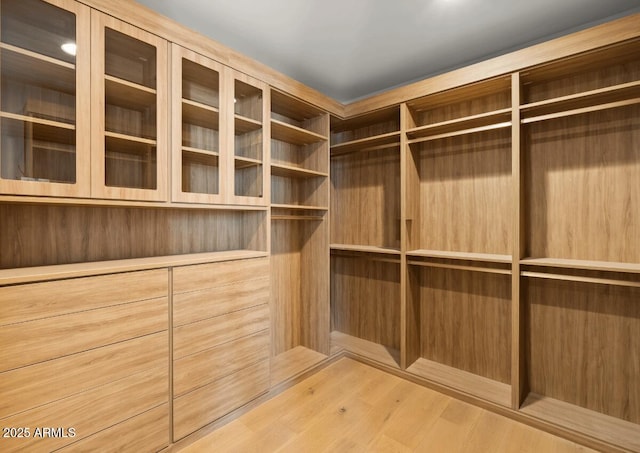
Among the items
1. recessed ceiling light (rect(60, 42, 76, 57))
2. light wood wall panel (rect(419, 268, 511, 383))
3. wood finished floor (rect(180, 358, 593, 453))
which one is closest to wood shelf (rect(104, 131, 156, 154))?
recessed ceiling light (rect(60, 42, 76, 57))

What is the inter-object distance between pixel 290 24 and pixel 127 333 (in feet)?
6.75

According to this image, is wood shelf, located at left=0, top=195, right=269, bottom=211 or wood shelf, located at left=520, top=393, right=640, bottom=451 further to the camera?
wood shelf, located at left=520, top=393, right=640, bottom=451

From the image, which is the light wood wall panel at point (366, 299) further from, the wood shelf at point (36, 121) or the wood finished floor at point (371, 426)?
the wood shelf at point (36, 121)

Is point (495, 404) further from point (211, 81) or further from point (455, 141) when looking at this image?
point (211, 81)

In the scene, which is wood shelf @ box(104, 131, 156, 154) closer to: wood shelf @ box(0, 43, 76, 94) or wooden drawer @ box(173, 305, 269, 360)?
wood shelf @ box(0, 43, 76, 94)

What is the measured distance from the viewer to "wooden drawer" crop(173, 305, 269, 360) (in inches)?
67.9

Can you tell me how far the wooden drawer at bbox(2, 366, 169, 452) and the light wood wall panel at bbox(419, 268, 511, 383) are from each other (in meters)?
2.07

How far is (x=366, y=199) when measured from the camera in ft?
10.1

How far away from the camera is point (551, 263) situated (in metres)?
1.90

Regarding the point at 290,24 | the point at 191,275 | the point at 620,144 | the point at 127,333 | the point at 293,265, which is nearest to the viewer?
the point at 127,333

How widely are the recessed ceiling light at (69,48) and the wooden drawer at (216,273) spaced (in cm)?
110

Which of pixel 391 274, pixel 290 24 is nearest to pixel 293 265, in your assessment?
pixel 391 274

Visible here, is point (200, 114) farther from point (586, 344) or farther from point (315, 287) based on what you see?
point (586, 344)

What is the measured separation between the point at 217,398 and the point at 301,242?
1.47 meters
